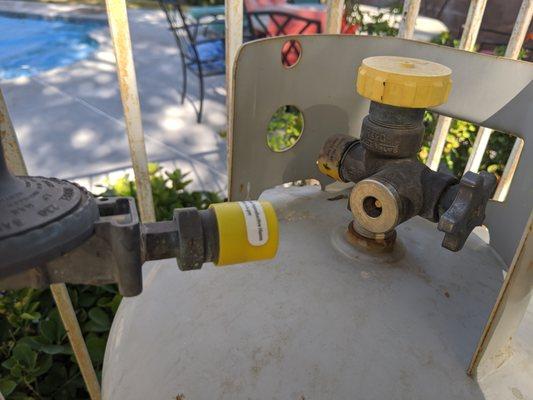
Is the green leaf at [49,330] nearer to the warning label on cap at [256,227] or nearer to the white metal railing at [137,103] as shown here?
the white metal railing at [137,103]

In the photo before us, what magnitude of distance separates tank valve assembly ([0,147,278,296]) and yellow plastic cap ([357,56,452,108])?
0.35 metres

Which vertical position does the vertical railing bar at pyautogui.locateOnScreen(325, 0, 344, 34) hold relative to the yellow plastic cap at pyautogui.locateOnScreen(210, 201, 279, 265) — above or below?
above

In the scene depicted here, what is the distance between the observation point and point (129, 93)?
33.4 inches

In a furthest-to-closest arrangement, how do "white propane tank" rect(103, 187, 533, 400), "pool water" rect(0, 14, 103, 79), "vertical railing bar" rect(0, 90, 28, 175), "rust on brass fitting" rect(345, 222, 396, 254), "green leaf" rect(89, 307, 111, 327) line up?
"pool water" rect(0, 14, 103, 79) < "green leaf" rect(89, 307, 111, 327) < "rust on brass fitting" rect(345, 222, 396, 254) < "vertical railing bar" rect(0, 90, 28, 175) < "white propane tank" rect(103, 187, 533, 400)

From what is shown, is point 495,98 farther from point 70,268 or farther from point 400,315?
point 70,268

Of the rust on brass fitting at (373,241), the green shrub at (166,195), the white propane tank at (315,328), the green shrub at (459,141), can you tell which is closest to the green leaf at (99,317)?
the green shrub at (166,195)

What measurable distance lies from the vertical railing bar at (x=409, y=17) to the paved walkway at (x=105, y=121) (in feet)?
4.66

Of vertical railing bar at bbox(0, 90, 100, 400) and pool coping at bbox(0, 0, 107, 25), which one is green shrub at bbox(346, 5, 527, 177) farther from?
pool coping at bbox(0, 0, 107, 25)

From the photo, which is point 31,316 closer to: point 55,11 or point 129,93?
point 129,93

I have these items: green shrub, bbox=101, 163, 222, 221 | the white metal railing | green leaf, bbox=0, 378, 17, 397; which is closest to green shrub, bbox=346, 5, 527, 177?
the white metal railing

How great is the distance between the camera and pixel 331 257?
785 mm

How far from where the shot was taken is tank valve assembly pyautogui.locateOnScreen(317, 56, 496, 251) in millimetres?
624

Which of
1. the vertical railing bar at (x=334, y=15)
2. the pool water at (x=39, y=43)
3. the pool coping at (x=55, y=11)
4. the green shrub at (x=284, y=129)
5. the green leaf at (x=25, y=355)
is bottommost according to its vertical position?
the pool water at (x=39, y=43)

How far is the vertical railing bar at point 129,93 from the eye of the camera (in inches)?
29.7
